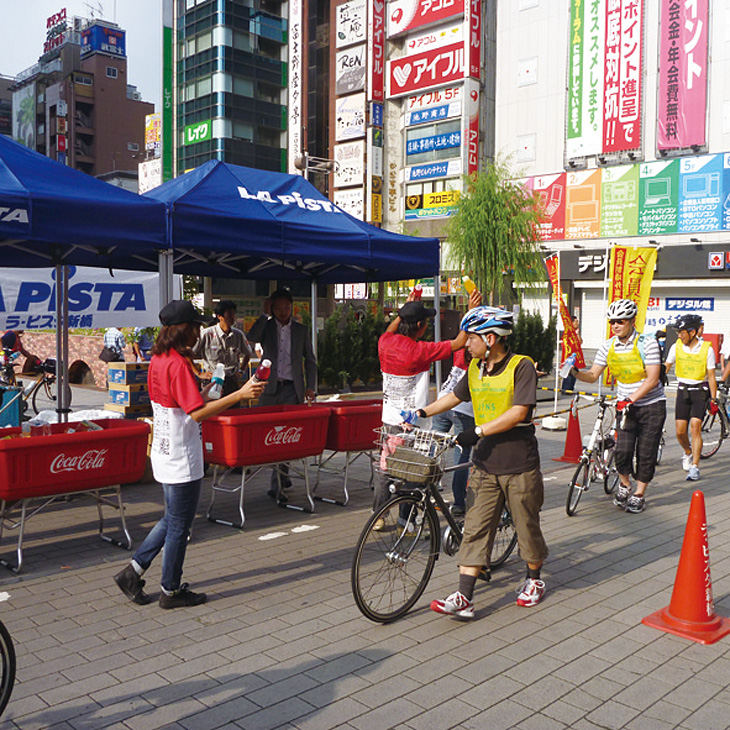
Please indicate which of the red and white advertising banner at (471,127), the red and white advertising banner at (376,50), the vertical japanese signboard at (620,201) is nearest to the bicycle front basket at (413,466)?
the vertical japanese signboard at (620,201)

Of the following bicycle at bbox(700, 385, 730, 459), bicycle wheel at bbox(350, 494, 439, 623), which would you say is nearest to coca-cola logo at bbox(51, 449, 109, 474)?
bicycle wheel at bbox(350, 494, 439, 623)

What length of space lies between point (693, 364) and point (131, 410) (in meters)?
7.56

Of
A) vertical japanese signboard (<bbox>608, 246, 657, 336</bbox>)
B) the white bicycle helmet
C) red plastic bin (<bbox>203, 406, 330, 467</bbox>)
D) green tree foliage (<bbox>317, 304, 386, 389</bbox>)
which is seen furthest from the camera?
green tree foliage (<bbox>317, 304, 386, 389</bbox>)

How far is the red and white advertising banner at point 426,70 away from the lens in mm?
46250

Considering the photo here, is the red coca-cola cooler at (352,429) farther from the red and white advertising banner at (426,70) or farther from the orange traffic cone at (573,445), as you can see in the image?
the red and white advertising banner at (426,70)

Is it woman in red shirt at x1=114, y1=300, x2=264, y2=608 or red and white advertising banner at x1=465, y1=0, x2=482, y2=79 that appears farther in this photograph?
red and white advertising banner at x1=465, y1=0, x2=482, y2=79

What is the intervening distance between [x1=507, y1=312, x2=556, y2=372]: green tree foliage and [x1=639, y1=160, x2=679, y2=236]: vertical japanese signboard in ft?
50.7

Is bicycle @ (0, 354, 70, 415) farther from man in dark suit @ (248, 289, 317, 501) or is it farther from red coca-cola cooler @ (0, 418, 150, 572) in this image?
red coca-cola cooler @ (0, 418, 150, 572)

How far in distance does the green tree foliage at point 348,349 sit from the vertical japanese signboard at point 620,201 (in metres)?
23.1

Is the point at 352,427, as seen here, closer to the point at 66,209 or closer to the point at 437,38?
the point at 66,209

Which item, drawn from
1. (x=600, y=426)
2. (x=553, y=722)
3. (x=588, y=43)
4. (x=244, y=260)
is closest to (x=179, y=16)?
(x=588, y=43)

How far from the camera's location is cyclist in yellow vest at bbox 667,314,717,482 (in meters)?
9.49

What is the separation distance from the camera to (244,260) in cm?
988

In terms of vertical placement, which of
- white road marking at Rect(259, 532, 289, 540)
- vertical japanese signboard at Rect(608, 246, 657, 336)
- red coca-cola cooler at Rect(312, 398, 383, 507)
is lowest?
white road marking at Rect(259, 532, 289, 540)
